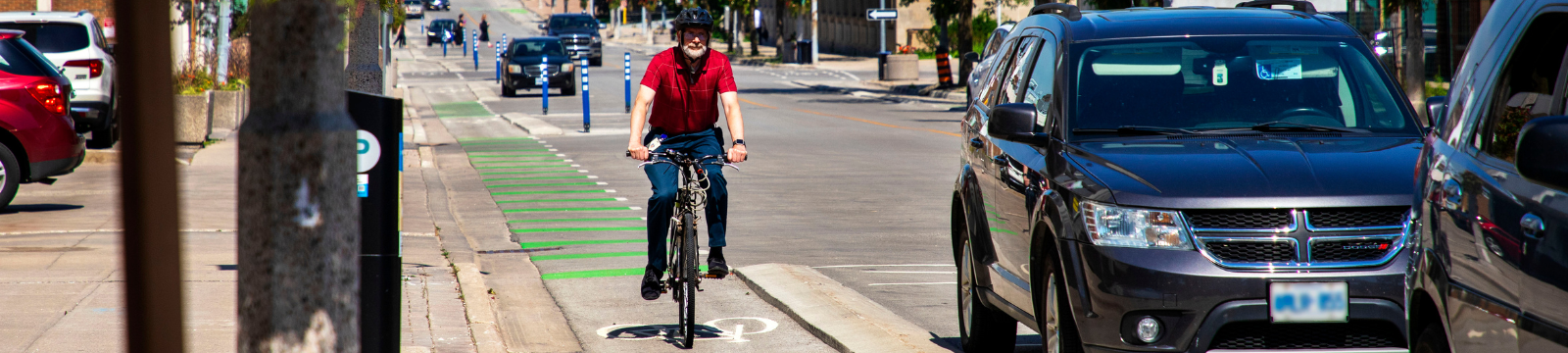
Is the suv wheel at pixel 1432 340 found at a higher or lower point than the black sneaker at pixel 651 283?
higher

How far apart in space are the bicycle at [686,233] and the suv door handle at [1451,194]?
369 cm

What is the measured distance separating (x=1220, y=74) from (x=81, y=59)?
52.5 feet

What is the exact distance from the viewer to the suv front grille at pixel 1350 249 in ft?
16.6

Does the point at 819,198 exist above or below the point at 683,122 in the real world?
below

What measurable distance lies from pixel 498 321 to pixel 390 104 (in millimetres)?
3140

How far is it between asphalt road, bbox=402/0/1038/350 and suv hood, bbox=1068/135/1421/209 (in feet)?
6.72

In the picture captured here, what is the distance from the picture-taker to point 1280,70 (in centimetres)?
623

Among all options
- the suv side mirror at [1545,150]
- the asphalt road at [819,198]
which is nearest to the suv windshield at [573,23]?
the asphalt road at [819,198]

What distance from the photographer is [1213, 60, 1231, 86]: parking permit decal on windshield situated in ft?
20.3

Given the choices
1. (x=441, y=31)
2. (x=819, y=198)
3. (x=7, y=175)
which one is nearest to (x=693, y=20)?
(x=7, y=175)

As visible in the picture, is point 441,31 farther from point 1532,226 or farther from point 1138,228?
point 1532,226

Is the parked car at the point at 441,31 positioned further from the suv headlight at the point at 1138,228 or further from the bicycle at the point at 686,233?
the suv headlight at the point at 1138,228

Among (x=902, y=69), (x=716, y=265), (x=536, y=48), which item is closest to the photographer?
(x=716, y=265)

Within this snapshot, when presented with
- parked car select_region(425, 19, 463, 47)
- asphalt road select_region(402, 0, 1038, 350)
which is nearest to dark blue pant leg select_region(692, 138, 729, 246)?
asphalt road select_region(402, 0, 1038, 350)
